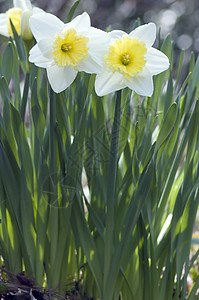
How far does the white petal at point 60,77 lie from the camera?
0.76m

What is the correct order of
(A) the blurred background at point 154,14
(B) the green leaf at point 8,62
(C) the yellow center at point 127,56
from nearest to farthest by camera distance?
(C) the yellow center at point 127,56, (B) the green leaf at point 8,62, (A) the blurred background at point 154,14

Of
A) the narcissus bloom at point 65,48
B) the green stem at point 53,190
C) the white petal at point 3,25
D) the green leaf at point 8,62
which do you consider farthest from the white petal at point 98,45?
the white petal at point 3,25

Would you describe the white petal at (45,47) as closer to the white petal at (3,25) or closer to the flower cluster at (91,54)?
the flower cluster at (91,54)

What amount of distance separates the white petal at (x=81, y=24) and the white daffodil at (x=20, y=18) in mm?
147

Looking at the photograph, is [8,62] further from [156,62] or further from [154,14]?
[154,14]

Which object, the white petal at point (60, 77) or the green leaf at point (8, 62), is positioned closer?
the white petal at point (60, 77)

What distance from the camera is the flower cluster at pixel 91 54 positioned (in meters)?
0.74

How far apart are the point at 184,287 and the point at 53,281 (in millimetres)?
332

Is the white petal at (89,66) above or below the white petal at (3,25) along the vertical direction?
below

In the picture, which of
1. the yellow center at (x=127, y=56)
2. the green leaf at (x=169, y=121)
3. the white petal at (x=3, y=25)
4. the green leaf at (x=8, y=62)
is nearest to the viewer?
the yellow center at (x=127, y=56)

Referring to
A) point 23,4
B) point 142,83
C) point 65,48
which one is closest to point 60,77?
point 65,48

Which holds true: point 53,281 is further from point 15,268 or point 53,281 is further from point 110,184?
point 110,184

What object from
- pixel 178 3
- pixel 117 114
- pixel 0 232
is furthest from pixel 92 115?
pixel 178 3

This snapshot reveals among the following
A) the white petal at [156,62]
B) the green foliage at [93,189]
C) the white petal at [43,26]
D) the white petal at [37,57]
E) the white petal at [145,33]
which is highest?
the white petal at [43,26]
